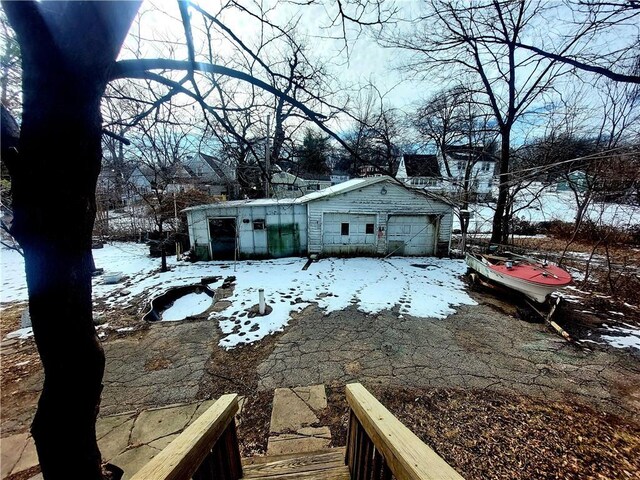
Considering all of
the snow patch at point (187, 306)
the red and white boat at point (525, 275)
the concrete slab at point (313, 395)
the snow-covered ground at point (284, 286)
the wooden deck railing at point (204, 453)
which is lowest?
the concrete slab at point (313, 395)

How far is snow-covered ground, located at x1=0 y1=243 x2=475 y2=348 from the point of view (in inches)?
258

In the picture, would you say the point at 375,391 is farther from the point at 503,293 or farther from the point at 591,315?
the point at 591,315

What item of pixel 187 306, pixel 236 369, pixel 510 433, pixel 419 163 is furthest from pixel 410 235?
pixel 419 163

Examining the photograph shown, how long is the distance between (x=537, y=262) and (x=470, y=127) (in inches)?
320

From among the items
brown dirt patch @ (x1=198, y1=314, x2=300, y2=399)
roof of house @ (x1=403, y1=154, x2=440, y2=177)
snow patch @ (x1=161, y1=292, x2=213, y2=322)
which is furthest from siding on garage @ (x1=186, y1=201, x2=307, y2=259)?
roof of house @ (x1=403, y1=154, x2=440, y2=177)

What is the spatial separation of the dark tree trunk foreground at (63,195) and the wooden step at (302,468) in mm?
1129

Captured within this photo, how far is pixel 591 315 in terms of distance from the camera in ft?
20.9

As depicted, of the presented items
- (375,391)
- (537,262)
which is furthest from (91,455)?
(537,262)

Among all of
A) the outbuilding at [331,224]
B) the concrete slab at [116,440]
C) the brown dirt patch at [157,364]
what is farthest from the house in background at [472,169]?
the brown dirt patch at [157,364]

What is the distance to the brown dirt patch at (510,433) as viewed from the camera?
2.67m

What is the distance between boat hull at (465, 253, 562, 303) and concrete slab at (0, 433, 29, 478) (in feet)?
30.4

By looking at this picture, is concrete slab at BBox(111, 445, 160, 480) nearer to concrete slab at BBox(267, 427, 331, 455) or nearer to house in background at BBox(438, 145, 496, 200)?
concrete slab at BBox(267, 427, 331, 455)

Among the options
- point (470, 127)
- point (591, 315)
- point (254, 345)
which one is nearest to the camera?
point (254, 345)

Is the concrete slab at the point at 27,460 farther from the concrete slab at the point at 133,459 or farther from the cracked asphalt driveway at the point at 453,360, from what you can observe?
the cracked asphalt driveway at the point at 453,360
